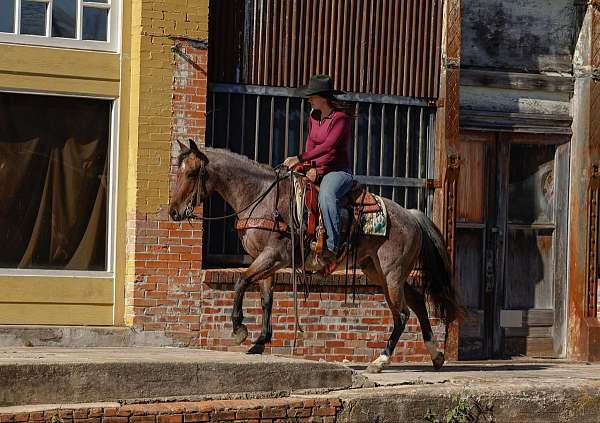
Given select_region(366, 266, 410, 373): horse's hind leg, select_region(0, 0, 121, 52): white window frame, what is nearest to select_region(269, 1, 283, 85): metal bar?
select_region(0, 0, 121, 52): white window frame

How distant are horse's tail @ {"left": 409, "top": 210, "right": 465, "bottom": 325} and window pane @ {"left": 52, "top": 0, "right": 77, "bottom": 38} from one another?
4106 millimetres

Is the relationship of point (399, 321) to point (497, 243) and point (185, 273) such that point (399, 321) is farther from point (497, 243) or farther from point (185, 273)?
point (497, 243)

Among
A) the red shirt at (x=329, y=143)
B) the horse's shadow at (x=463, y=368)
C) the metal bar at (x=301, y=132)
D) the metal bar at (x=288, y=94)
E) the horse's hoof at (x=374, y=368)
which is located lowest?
the horse's shadow at (x=463, y=368)

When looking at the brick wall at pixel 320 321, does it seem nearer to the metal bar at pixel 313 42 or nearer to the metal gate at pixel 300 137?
the metal gate at pixel 300 137

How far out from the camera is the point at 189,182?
12.0 meters

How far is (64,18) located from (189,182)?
2.97m

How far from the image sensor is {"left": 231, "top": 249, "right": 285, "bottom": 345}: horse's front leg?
38.7ft

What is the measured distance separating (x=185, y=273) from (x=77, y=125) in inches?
76.3

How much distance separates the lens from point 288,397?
10469 millimetres

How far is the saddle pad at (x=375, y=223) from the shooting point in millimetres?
12320

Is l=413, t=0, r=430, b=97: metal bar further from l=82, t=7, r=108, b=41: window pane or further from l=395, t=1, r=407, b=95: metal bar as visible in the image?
l=82, t=7, r=108, b=41: window pane

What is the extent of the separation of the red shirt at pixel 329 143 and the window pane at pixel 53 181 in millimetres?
2949

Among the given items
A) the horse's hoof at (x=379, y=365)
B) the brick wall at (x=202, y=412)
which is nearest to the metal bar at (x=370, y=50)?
the horse's hoof at (x=379, y=365)

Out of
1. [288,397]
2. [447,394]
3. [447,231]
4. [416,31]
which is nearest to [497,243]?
[447,231]
